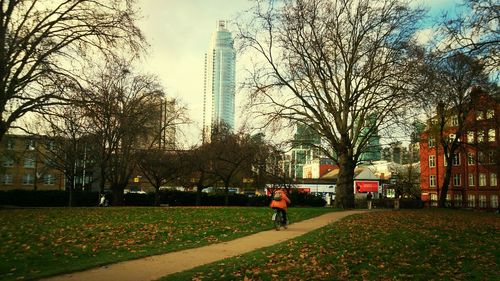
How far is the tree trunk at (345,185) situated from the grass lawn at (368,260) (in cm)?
2107

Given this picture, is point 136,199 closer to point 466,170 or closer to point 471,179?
point 466,170

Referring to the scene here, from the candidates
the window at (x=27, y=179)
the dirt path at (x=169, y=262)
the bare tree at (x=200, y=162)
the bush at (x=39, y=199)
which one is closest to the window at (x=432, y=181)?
the bare tree at (x=200, y=162)

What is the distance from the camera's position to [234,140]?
50.8m

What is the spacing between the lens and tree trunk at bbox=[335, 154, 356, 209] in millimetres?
35719

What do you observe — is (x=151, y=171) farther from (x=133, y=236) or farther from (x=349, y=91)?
(x=133, y=236)

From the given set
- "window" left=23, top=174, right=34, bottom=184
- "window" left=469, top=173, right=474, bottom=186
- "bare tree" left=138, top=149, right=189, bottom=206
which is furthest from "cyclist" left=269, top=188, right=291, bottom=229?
"window" left=23, top=174, right=34, bottom=184

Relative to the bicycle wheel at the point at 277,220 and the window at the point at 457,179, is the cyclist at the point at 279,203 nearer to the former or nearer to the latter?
the bicycle wheel at the point at 277,220

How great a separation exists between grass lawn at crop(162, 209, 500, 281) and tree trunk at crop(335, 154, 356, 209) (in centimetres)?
2107

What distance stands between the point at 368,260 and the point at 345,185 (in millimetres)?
26428

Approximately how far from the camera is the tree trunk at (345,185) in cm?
3572

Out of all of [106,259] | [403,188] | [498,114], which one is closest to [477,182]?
[403,188]

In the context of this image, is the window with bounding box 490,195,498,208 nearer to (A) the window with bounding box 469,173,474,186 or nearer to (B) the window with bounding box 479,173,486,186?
(B) the window with bounding box 479,173,486,186

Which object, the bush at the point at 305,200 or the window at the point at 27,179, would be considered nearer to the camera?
the bush at the point at 305,200

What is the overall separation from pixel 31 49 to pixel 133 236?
1101cm
